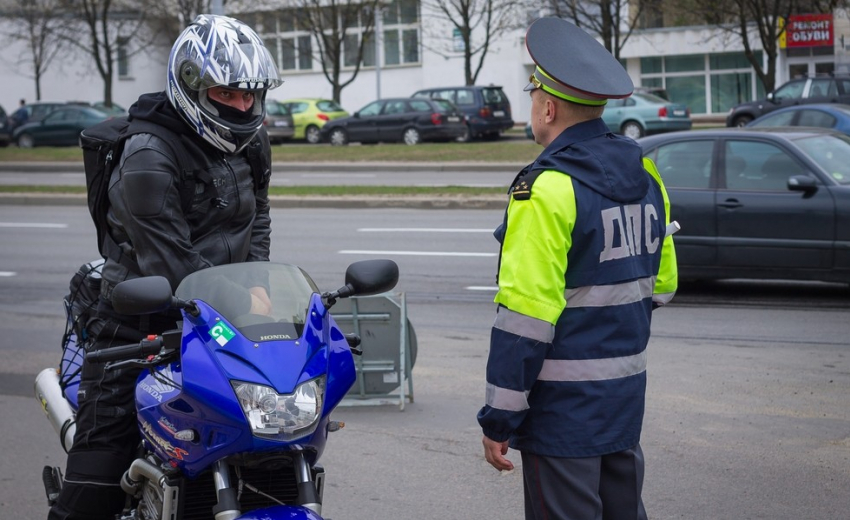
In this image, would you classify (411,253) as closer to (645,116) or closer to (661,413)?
(661,413)

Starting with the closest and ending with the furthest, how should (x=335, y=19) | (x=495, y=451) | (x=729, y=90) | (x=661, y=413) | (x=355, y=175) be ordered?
(x=495, y=451), (x=661, y=413), (x=355, y=175), (x=335, y=19), (x=729, y=90)

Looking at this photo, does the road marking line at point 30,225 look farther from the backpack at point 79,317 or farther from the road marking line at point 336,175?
the backpack at point 79,317

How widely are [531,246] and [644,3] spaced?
33.7 meters

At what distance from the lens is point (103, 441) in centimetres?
360

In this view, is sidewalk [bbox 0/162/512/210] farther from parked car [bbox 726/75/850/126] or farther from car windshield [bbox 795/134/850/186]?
parked car [bbox 726/75/850/126]

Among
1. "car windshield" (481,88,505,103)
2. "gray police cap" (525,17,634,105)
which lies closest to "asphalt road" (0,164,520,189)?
"car windshield" (481,88,505,103)

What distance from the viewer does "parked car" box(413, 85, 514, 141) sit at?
3450 centimetres

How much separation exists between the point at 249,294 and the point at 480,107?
31877 mm

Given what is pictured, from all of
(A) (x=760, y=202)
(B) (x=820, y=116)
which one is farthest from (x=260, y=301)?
(B) (x=820, y=116)

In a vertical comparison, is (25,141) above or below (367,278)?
above

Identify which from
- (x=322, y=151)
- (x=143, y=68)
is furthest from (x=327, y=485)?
(x=143, y=68)

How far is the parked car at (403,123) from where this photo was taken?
33.2 meters

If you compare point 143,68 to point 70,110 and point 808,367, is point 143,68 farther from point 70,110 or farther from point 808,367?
point 808,367

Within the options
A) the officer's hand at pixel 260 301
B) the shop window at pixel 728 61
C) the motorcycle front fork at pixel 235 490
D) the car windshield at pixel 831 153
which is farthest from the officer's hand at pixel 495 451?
the shop window at pixel 728 61
